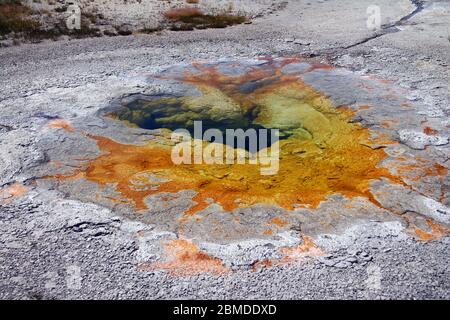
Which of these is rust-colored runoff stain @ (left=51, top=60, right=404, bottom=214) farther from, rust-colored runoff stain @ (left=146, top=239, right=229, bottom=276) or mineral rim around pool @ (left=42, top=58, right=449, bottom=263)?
rust-colored runoff stain @ (left=146, top=239, right=229, bottom=276)

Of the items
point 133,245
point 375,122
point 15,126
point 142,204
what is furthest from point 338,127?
point 15,126

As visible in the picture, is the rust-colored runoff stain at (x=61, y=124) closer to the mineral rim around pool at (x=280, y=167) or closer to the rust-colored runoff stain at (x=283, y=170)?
the mineral rim around pool at (x=280, y=167)

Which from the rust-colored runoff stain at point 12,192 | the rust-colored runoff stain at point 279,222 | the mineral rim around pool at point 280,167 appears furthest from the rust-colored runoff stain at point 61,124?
the rust-colored runoff stain at point 279,222

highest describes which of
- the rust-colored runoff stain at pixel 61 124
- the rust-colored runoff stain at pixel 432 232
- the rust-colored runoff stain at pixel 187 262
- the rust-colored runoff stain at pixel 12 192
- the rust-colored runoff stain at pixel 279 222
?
the rust-colored runoff stain at pixel 61 124

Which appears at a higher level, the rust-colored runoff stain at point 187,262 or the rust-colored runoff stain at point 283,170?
the rust-colored runoff stain at point 283,170

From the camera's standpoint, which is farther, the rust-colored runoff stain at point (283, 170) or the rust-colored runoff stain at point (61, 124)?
the rust-colored runoff stain at point (61, 124)
